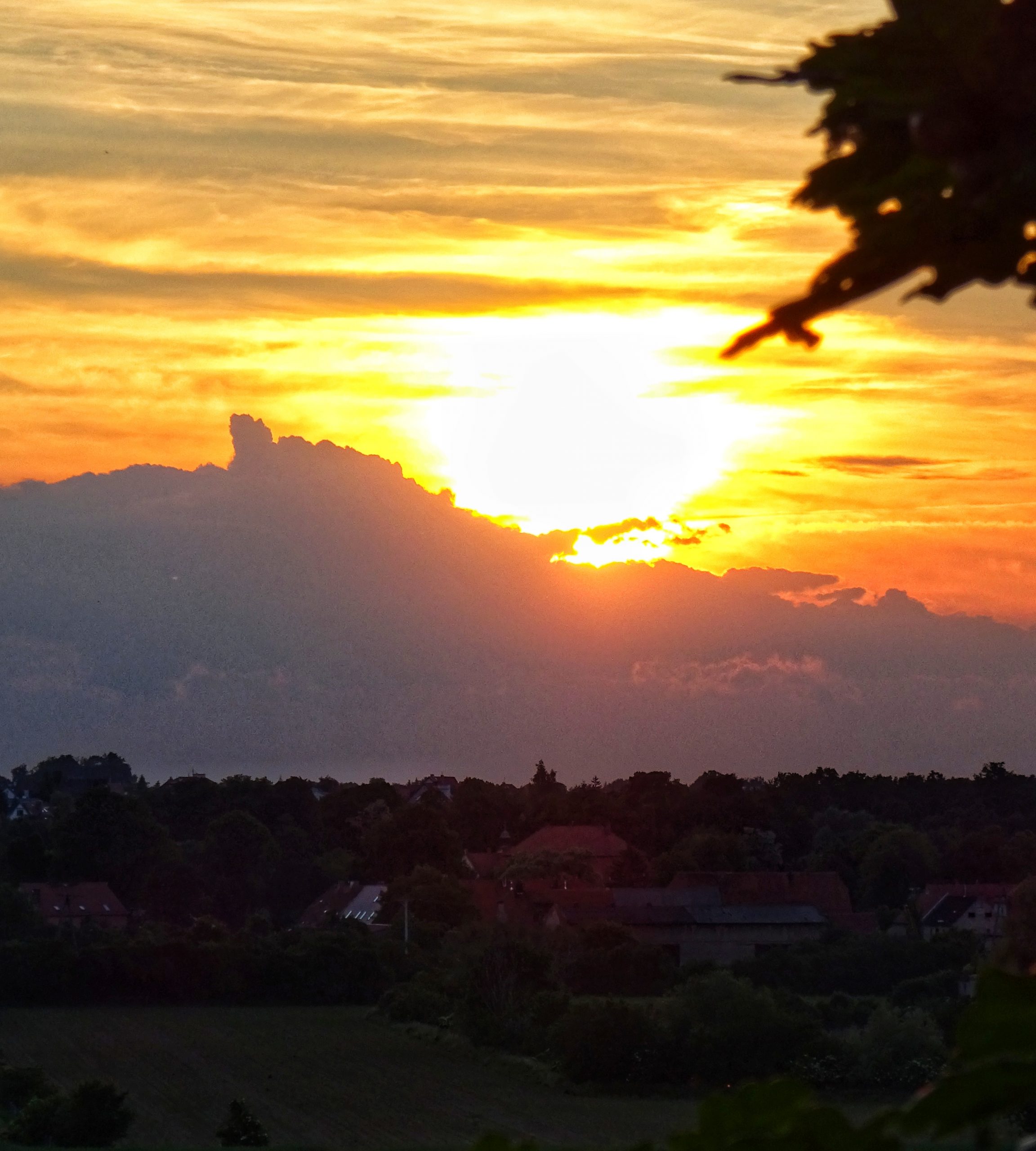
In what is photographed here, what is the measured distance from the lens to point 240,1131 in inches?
1324

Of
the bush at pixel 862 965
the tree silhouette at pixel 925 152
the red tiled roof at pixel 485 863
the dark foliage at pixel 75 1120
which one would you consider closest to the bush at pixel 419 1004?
the bush at pixel 862 965

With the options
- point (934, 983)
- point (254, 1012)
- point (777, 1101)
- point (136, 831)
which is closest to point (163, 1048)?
point (254, 1012)

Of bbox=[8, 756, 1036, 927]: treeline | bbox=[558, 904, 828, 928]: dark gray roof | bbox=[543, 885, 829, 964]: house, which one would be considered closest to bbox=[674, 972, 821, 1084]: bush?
bbox=[543, 885, 829, 964]: house

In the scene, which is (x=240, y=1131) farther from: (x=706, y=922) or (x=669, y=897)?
(x=669, y=897)

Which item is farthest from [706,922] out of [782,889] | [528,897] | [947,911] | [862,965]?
[862,965]

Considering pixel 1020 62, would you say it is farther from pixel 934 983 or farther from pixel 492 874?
pixel 492 874

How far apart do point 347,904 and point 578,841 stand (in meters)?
21.2

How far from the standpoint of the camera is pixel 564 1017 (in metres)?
48.0

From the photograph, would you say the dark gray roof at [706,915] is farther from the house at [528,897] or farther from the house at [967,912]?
the house at [967,912]

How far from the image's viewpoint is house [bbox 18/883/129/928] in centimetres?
8456

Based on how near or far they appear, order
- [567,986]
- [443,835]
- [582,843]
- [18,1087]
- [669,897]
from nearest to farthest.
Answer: [18,1087]
[567,986]
[669,897]
[443,835]
[582,843]

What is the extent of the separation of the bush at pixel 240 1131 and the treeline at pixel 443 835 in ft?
167

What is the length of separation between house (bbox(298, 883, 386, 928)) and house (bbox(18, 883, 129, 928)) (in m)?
10.4

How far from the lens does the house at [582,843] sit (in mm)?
98500
